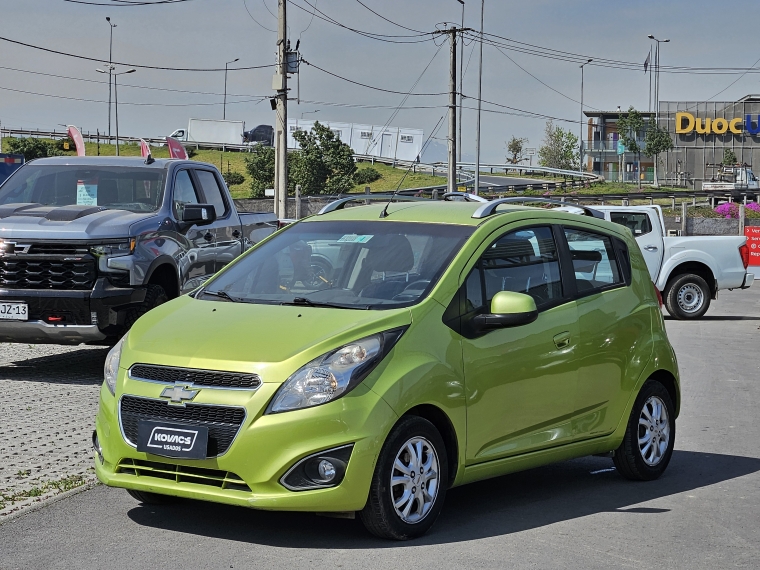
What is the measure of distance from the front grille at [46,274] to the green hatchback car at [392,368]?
4074mm

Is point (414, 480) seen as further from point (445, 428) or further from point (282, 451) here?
point (282, 451)

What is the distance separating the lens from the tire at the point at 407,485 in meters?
5.28

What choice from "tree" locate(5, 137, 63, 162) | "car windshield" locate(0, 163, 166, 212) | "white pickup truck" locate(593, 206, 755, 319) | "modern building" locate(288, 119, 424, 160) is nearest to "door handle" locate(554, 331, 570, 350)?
"car windshield" locate(0, 163, 166, 212)

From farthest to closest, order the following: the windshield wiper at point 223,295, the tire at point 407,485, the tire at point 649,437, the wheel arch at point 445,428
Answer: the tire at point 649,437
the windshield wiper at point 223,295
the wheel arch at point 445,428
the tire at point 407,485

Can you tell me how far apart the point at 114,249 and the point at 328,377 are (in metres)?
5.89

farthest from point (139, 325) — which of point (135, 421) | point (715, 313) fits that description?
point (715, 313)

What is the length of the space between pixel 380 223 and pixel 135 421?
1.91m

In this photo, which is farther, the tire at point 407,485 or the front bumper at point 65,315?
the front bumper at point 65,315

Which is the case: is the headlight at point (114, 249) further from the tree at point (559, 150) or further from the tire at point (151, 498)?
the tree at point (559, 150)

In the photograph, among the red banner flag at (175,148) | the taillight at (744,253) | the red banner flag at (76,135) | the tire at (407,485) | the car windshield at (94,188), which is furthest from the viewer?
the red banner flag at (76,135)

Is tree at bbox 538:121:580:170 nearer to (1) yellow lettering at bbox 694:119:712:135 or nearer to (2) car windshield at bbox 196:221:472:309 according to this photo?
(1) yellow lettering at bbox 694:119:712:135

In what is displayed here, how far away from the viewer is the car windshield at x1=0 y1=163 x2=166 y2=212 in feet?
38.3

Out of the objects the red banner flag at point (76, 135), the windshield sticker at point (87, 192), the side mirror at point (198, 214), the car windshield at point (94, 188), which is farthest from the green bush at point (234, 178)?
the side mirror at point (198, 214)

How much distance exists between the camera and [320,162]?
70062 mm
